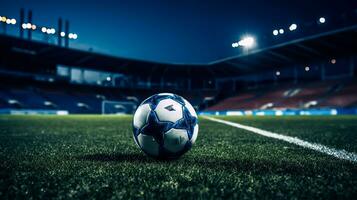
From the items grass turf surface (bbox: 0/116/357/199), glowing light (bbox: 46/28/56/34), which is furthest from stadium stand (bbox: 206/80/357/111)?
grass turf surface (bbox: 0/116/357/199)

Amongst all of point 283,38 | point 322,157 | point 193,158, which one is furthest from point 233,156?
point 283,38

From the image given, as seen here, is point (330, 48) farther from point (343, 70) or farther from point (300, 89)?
point (300, 89)

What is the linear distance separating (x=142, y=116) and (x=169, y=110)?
28 centimetres

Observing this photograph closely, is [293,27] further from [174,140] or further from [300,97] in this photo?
[174,140]

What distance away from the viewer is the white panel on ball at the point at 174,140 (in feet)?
9.32

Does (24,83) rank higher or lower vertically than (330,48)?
lower

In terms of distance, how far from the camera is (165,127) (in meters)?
2.86

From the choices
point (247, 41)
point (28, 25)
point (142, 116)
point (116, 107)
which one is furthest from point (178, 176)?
point (28, 25)

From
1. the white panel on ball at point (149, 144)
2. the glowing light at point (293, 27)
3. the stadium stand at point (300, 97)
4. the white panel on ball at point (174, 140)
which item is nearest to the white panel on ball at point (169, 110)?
the white panel on ball at point (174, 140)

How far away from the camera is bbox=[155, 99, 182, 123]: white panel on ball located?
2.89 m

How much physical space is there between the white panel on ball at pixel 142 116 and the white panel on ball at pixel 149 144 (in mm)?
113

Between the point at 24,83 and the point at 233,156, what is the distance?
136 feet

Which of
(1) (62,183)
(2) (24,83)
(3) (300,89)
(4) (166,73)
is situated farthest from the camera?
(4) (166,73)

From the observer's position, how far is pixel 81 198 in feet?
5.45
